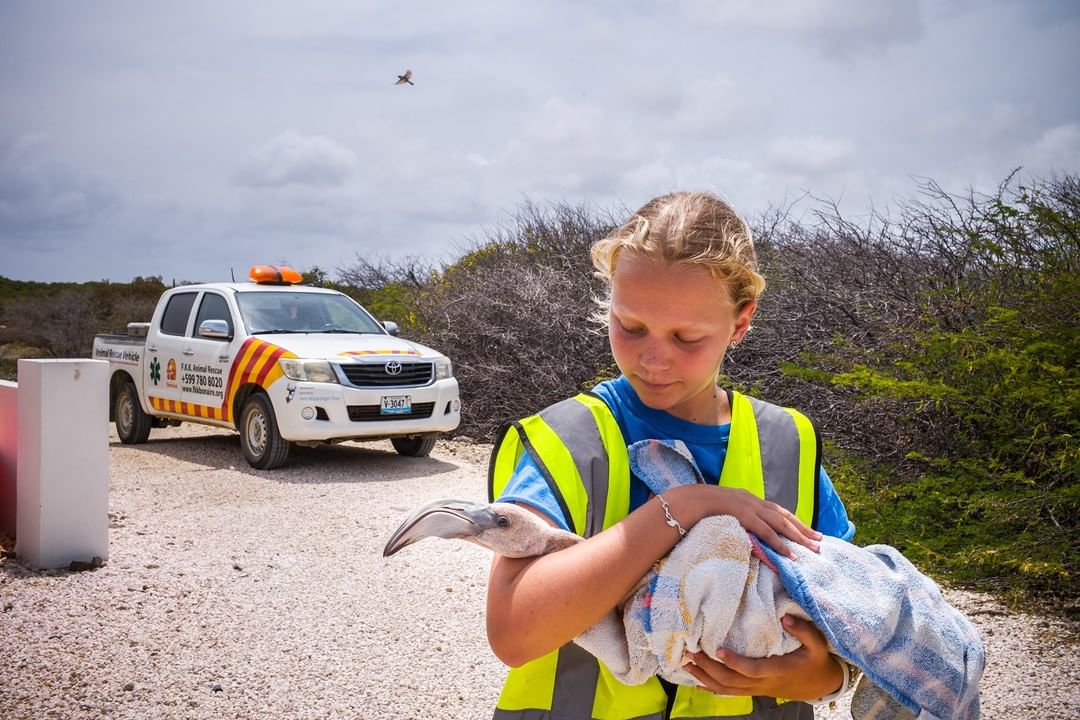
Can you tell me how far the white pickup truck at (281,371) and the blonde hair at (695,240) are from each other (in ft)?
24.9

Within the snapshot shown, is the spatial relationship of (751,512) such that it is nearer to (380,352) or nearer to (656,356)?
(656,356)

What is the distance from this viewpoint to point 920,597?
4.87 ft

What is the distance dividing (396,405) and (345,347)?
81 cm

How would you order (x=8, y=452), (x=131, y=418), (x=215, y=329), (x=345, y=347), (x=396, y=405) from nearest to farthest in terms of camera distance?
(x=8, y=452)
(x=396, y=405)
(x=345, y=347)
(x=215, y=329)
(x=131, y=418)

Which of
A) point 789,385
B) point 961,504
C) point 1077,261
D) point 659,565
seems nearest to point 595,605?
point 659,565

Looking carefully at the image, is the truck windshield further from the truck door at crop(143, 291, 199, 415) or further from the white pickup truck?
the truck door at crop(143, 291, 199, 415)

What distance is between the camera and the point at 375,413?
30.2ft

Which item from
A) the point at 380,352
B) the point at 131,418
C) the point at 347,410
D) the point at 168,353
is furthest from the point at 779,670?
the point at 131,418

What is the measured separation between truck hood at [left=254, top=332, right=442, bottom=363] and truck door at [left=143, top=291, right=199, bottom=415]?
1.52 m

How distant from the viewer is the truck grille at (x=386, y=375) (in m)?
9.17

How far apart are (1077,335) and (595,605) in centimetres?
544

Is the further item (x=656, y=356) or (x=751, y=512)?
(x=656, y=356)

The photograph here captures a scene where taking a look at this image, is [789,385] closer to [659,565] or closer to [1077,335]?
[1077,335]

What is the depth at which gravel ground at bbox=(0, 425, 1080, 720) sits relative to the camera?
399 cm
